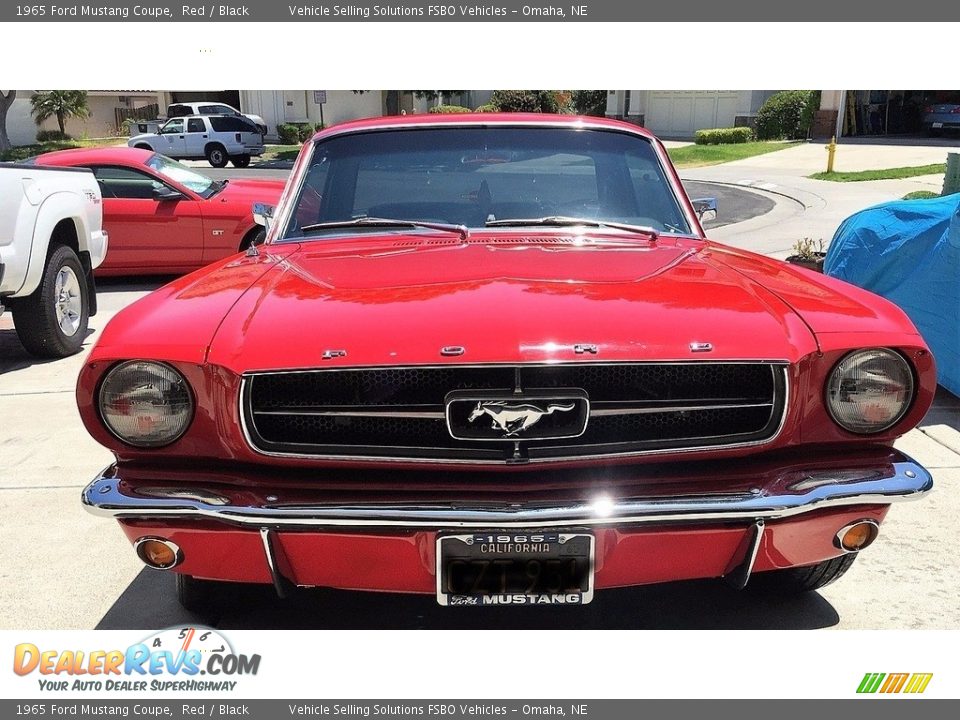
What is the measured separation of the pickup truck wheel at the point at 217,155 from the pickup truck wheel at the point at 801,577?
25746 millimetres

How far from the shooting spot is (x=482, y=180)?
347 centimetres

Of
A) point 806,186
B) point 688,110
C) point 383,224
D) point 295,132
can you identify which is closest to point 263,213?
point 383,224

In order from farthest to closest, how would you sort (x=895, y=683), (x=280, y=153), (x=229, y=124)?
(x=280, y=153) < (x=229, y=124) < (x=895, y=683)

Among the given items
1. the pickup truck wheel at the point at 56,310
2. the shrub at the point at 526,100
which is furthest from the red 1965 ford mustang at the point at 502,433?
the shrub at the point at 526,100

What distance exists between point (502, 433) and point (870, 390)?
100cm

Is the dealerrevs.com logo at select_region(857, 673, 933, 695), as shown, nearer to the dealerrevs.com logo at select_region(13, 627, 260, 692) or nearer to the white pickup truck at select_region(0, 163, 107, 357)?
the dealerrevs.com logo at select_region(13, 627, 260, 692)

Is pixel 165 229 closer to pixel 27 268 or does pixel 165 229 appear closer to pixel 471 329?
pixel 27 268

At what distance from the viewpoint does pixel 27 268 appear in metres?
5.81

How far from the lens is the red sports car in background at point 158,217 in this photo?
8.92 metres

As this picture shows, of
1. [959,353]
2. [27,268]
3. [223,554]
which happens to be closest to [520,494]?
[223,554]

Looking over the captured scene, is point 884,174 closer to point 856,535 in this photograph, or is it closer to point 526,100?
point 526,100

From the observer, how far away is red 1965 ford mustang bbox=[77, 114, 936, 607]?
2.22 metres

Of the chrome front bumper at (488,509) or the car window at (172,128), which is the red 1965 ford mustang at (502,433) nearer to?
the chrome front bumper at (488,509)

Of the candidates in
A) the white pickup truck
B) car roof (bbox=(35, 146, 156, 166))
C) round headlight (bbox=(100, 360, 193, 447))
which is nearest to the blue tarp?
round headlight (bbox=(100, 360, 193, 447))
